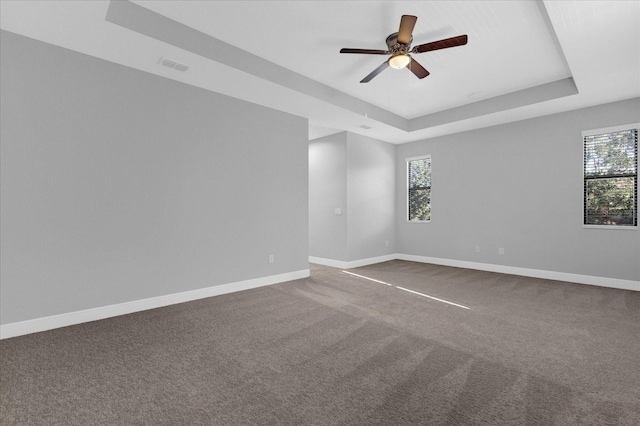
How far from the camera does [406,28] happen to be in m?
2.76

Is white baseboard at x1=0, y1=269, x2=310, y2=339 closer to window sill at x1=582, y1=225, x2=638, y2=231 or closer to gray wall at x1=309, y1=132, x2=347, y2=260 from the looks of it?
gray wall at x1=309, y1=132, x2=347, y2=260

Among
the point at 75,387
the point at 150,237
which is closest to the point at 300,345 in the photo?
the point at 75,387

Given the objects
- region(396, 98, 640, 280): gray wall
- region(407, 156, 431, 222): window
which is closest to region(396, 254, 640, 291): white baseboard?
region(396, 98, 640, 280): gray wall

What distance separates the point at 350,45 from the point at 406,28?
2.83ft

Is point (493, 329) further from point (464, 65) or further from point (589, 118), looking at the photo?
point (589, 118)

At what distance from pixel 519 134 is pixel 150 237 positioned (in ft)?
20.0

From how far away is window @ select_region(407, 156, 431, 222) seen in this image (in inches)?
269

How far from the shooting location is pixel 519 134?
5.45 meters

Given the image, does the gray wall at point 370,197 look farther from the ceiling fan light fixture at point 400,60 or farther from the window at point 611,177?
the window at point 611,177

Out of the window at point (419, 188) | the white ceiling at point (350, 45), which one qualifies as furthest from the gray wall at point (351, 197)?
the white ceiling at point (350, 45)

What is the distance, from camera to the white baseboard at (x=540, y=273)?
177 inches

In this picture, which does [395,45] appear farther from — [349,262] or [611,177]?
[611,177]

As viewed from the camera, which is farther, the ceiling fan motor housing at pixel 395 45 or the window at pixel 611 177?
the window at pixel 611 177

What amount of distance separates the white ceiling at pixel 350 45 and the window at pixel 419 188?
6.82 feet
